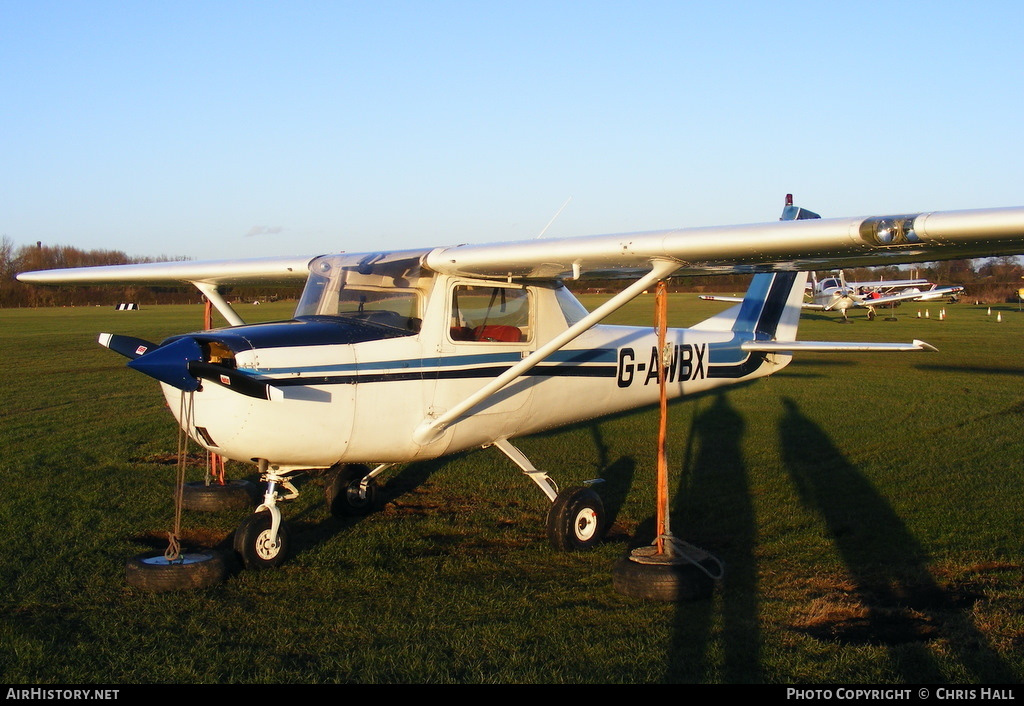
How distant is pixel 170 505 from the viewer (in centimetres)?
779

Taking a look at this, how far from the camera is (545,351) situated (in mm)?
5867

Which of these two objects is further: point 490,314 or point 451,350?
point 490,314

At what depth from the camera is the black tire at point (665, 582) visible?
5293mm

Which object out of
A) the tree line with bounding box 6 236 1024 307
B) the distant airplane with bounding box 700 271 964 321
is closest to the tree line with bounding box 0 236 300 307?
the tree line with bounding box 6 236 1024 307

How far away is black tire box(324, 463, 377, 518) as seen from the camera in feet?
24.6

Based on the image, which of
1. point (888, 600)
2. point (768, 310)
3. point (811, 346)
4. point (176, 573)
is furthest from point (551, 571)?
point (768, 310)

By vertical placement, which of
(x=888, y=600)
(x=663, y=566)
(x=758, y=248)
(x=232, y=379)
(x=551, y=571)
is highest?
(x=758, y=248)

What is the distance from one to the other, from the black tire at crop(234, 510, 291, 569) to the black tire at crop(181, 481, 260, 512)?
181 centimetres

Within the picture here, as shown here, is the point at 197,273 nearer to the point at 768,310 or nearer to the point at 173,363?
the point at 173,363

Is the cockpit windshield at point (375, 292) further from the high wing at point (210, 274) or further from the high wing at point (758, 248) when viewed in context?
the high wing at point (210, 274)

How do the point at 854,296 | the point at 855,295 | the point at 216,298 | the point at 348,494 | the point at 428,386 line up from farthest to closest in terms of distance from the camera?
the point at 855,295 → the point at 854,296 → the point at 216,298 → the point at 348,494 → the point at 428,386

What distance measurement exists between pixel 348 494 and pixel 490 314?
2.12m

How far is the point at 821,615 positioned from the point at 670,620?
2.88 feet

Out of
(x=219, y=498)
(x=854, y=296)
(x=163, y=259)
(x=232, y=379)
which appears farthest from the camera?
(x=163, y=259)
